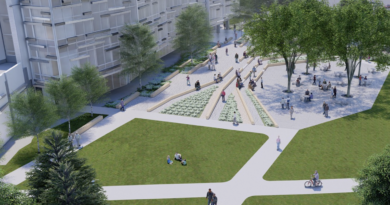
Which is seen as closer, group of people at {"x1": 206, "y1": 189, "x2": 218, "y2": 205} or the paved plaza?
group of people at {"x1": 206, "y1": 189, "x2": 218, "y2": 205}

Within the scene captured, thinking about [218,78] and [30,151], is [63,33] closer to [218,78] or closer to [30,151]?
[30,151]

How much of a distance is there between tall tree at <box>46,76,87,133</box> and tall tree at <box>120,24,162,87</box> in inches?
422

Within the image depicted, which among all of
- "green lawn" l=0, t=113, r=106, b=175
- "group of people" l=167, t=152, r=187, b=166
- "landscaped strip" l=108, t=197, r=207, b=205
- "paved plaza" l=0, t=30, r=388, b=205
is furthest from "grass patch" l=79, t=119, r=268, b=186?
"green lawn" l=0, t=113, r=106, b=175

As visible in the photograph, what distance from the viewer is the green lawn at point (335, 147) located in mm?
30125

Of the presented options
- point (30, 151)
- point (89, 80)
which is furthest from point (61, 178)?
point (89, 80)

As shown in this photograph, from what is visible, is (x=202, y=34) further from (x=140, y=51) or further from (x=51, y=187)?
(x=51, y=187)

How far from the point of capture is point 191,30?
59250mm

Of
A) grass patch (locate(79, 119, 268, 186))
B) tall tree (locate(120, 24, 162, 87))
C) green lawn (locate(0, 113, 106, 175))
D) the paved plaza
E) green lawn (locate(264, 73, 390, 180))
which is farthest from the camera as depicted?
tall tree (locate(120, 24, 162, 87))

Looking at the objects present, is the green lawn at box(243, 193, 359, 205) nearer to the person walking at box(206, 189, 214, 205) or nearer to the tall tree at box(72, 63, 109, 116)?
the person walking at box(206, 189, 214, 205)

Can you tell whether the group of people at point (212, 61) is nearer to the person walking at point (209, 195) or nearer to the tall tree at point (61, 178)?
the person walking at point (209, 195)

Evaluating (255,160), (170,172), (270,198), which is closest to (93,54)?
(170,172)

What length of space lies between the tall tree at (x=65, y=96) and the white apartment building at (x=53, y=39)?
402cm

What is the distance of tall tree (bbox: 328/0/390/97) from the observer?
42656 millimetres

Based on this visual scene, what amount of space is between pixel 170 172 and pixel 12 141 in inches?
625
